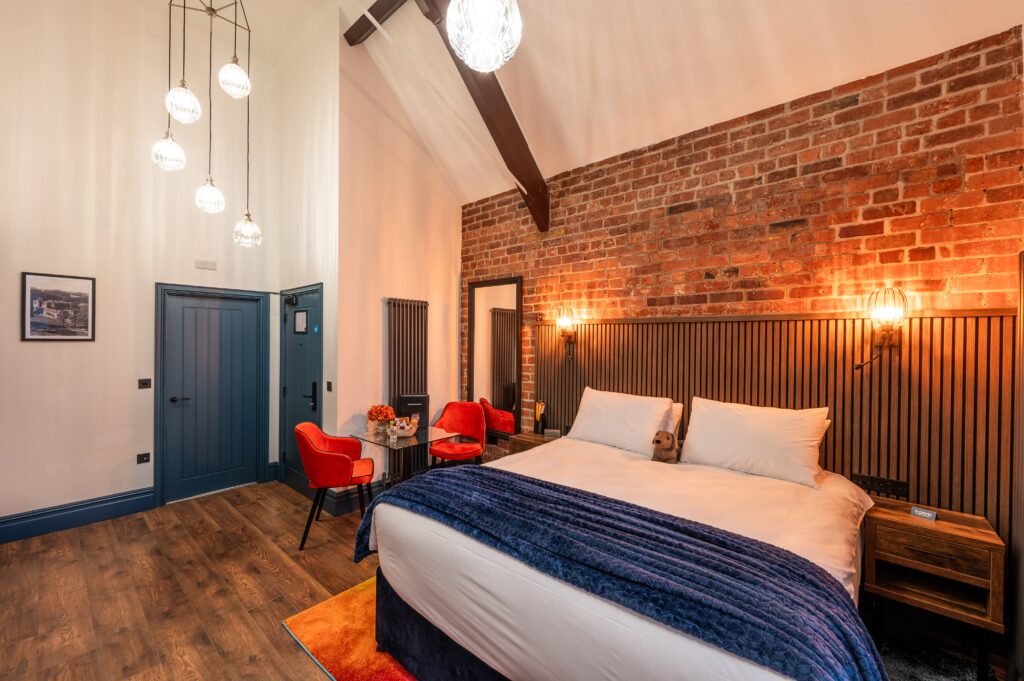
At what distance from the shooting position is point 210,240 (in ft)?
13.8

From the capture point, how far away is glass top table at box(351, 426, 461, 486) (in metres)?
3.41

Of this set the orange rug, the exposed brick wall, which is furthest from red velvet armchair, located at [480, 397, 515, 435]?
the orange rug

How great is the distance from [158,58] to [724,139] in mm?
4957

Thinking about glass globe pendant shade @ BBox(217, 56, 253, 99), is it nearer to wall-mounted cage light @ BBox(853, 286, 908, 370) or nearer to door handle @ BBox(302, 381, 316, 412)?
door handle @ BBox(302, 381, 316, 412)

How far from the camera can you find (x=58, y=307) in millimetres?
3387

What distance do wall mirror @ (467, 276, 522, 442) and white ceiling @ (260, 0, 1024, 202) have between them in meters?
1.23

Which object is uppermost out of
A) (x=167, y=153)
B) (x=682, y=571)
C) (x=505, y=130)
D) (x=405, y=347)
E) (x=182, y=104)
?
(x=505, y=130)

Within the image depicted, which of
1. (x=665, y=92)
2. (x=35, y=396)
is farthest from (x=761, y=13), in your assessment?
(x=35, y=396)

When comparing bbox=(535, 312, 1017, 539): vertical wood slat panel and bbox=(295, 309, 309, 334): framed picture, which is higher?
bbox=(295, 309, 309, 334): framed picture

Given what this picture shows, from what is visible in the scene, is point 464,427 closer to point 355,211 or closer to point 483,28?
point 355,211

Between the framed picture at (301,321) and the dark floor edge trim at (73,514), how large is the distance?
1.89m

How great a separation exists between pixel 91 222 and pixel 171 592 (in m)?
3.02

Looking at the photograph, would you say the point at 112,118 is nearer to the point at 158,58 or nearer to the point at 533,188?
the point at 158,58

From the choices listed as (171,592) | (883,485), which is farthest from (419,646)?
(883,485)
